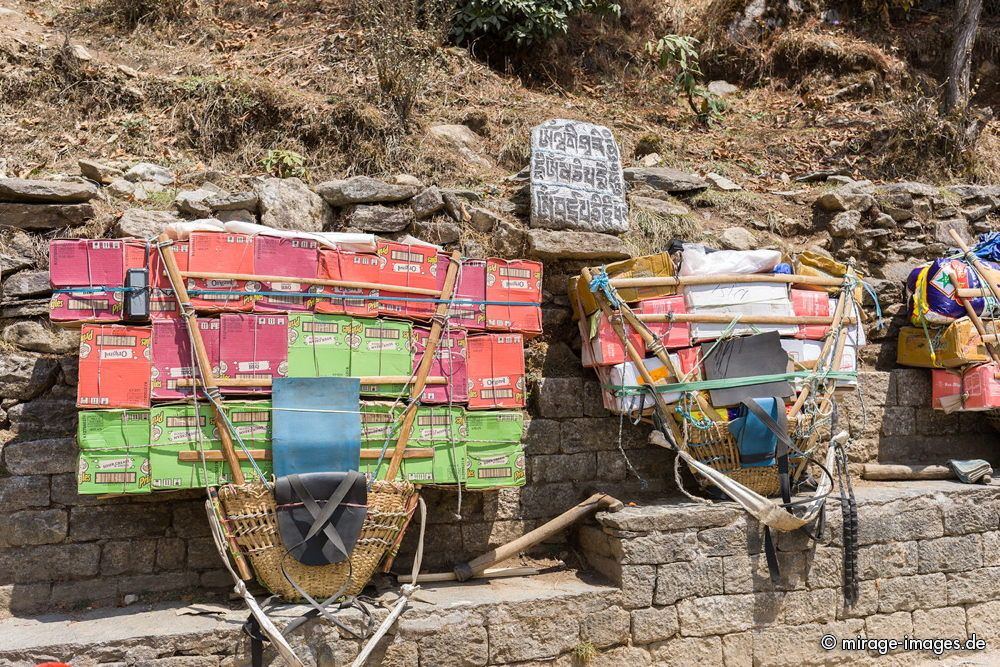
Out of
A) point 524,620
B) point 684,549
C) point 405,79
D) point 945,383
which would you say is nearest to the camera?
point 524,620

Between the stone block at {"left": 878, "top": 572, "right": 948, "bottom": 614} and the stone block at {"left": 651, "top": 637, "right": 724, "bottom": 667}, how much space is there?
1.09 metres

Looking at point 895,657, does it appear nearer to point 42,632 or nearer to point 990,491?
point 990,491

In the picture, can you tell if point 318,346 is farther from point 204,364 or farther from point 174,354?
point 174,354

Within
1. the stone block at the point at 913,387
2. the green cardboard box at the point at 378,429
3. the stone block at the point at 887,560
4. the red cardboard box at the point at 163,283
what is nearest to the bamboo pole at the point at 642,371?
the stone block at the point at 887,560

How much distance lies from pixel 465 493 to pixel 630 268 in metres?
1.66

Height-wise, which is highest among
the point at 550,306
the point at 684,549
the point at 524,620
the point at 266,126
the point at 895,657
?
the point at 266,126

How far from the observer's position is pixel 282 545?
3904 mm

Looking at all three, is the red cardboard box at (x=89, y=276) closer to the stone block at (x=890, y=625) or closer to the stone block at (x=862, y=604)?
the stone block at (x=862, y=604)

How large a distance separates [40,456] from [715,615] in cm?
368

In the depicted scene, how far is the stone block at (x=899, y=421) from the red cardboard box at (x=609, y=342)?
2093 millimetres

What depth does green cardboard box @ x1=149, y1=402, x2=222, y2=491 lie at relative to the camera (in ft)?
12.6

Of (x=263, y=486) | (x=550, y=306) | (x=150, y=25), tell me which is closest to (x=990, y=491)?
(x=550, y=306)

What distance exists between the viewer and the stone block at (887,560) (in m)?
4.72

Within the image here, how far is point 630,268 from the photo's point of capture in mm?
4855
